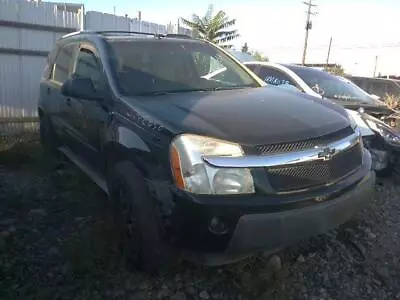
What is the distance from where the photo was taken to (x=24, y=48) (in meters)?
7.53

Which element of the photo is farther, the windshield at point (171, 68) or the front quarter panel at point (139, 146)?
the windshield at point (171, 68)

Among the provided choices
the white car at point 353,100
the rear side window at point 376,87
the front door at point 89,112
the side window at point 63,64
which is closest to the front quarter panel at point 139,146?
the front door at point 89,112

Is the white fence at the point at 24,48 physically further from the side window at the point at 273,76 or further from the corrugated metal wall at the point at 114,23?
the side window at the point at 273,76

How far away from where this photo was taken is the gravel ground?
9.34ft

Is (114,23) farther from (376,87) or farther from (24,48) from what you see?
(376,87)

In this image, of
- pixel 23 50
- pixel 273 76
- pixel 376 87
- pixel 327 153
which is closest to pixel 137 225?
pixel 327 153

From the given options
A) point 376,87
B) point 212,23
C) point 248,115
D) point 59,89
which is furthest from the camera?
point 212,23

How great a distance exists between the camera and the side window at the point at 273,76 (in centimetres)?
639

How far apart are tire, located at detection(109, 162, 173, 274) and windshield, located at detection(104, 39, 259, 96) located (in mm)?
762

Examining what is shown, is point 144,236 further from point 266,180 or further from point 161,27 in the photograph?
point 161,27

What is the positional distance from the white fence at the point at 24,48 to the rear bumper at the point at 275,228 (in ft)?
19.5

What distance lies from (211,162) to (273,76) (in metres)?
4.35

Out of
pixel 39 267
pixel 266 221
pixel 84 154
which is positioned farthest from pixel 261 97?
pixel 39 267

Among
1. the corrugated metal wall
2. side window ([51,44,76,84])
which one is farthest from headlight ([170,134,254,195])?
the corrugated metal wall
